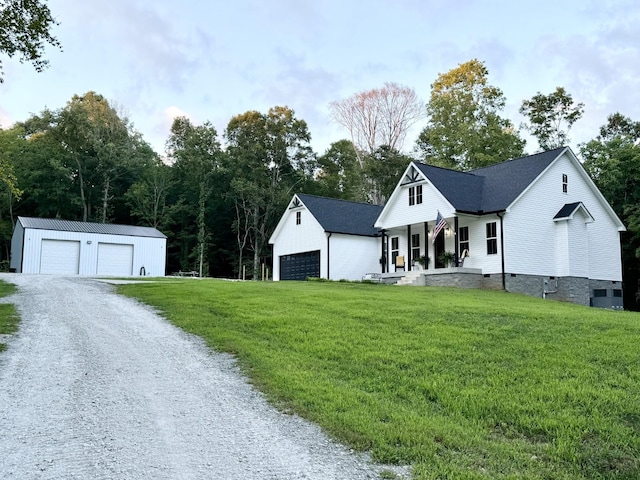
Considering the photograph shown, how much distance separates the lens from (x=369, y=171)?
135ft

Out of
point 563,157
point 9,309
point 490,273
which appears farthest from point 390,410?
point 563,157

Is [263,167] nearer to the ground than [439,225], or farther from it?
farther from it

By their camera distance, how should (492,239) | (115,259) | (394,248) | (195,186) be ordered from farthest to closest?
(195,186)
(115,259)
(394,248)
(492,239)

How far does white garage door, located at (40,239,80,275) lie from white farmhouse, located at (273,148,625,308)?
57.0 ft

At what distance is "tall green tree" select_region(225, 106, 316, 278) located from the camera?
42031 millimetres

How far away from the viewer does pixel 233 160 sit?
42781mm

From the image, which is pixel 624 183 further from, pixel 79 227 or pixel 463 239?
pixel 79 227

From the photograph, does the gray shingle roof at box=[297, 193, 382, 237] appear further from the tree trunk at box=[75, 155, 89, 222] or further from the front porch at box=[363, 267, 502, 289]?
the tree trunk at box=[75, 155, 89, 222]

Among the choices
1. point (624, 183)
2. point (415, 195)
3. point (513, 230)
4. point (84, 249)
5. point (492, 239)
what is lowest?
point (84, 249)

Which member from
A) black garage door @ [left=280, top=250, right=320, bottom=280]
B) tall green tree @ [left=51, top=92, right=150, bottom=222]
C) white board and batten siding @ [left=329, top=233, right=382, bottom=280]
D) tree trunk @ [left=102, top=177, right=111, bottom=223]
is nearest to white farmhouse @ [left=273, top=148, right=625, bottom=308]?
white board and batten siding @ [left=329, top=233, right=382, bottom=280]

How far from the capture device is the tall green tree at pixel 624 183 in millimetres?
29703

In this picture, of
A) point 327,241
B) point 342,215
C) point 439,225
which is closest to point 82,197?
point 342,215

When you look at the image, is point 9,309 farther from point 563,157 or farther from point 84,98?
point 84,98

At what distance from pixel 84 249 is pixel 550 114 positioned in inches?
1264
